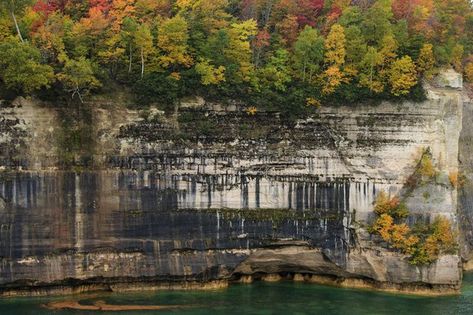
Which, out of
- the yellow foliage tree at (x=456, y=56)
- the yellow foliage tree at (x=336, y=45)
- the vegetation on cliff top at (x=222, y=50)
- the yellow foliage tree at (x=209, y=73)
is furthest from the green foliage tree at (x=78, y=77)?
the yellow foliage tree at (x=456, y=56)

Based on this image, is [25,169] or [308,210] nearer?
[25,169]

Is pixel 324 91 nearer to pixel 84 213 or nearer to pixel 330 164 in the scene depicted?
pixel 330 164

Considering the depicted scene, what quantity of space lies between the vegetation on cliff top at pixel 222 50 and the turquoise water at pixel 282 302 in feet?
27.2

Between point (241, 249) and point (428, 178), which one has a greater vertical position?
point (428, 178)

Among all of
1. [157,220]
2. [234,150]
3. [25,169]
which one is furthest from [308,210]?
[25,169]

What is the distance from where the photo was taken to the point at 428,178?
104ft

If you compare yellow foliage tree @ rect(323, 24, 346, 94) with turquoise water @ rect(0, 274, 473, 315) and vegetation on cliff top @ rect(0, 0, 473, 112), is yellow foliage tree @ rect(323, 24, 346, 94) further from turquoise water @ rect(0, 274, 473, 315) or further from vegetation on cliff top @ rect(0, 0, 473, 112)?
turquoise water @ rect(0, 274, 473, 315)

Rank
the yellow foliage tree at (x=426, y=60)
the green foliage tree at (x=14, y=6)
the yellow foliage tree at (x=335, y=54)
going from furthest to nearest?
1. the yellow foliage tree at (x=426, y=60)
2. the yellow foliage tree at (x=335, y=54)
3. the green foliage tree at (x=14, y=6)

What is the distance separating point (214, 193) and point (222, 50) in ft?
21.8

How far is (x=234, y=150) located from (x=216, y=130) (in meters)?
1.20

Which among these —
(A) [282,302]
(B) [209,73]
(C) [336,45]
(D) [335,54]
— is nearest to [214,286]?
(A) [282,302]

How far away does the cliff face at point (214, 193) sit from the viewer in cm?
2898

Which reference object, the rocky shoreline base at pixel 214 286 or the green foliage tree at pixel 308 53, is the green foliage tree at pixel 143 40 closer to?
the green foliage tree at pixel 308 53

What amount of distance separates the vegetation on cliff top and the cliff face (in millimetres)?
994
